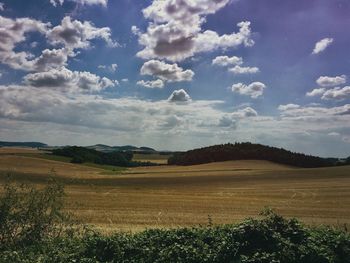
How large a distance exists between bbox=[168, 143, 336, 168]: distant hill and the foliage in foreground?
3499 inches

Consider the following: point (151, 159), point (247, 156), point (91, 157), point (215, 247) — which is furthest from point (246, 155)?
point (215, 247)

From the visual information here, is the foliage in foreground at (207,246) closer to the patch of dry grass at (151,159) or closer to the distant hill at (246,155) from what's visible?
the distant hill at (246,155)

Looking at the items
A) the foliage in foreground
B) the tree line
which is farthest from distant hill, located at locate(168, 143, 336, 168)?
the foliage in foreground

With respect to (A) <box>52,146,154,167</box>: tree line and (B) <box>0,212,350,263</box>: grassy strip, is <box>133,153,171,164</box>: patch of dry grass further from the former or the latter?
(B) <box>0,212,350,263</box>: grassy strip

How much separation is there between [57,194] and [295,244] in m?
8.79

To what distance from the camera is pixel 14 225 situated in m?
16.4

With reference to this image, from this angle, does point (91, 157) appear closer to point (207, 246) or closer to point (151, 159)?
point (151, 159)

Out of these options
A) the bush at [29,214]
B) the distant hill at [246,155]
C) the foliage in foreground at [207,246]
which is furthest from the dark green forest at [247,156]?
the bush at [29,214]

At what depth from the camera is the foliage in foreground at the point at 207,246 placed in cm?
1344

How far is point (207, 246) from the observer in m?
14.2

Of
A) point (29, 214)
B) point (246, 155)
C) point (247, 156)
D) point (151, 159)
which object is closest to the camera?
point (29, 214)

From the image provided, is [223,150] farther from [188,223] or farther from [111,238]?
[111,238]

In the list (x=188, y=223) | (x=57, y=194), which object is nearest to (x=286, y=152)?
(x=188, y=223)

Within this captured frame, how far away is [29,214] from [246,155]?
9592 cm
